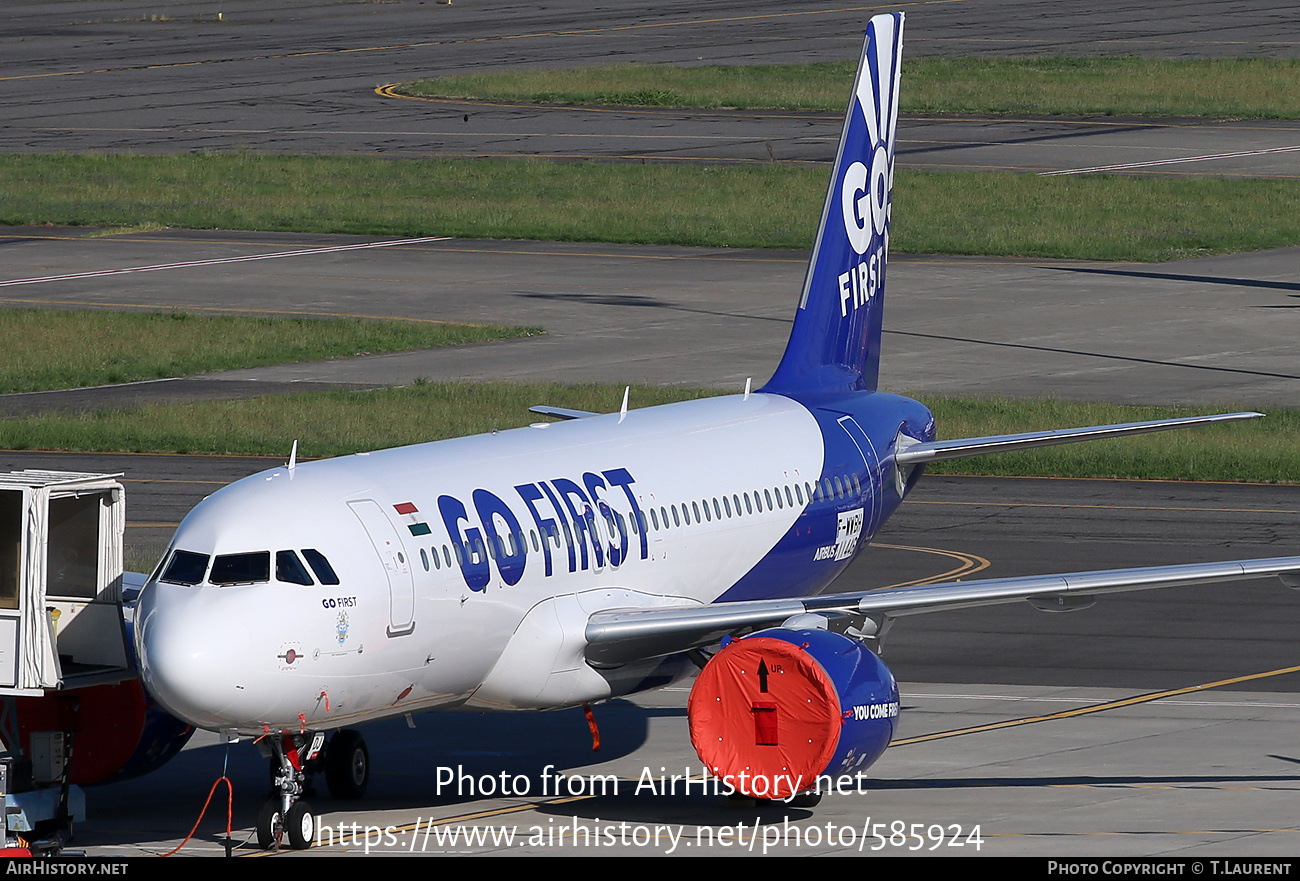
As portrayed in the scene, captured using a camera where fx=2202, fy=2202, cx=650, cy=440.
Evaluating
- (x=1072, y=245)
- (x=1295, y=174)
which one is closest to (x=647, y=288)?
A: (x=1072, y=245)

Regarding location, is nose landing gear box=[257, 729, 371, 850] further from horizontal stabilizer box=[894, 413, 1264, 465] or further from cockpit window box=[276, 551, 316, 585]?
horizontal stabilizer box=[894, 413, 1264, 465]

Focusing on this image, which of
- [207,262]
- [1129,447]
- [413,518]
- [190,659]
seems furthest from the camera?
[207,262]

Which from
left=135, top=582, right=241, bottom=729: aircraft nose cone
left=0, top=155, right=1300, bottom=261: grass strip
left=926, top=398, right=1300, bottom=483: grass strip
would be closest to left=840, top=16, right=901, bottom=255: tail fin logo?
left=926, top=398, right=1300, bottom=483: grass strip

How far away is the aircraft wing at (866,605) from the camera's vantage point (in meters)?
27.8

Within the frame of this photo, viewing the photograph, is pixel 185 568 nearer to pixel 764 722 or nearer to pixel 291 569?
pixel 291 569

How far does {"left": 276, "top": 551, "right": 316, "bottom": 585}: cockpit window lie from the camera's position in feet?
80.7

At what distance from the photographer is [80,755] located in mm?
27734

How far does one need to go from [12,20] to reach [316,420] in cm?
12296

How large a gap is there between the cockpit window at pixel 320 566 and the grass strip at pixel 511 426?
2801cm

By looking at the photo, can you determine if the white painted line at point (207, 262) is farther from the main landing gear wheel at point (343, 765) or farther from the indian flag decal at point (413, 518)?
the indian flag decal at point (413, 518)

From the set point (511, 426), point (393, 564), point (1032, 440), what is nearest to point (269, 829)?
point (393, 564)

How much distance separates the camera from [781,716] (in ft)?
86.7

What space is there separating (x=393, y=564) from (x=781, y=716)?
5002mm

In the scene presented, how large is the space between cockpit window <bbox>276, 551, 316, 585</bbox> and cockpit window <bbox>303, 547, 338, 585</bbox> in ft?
0.33
